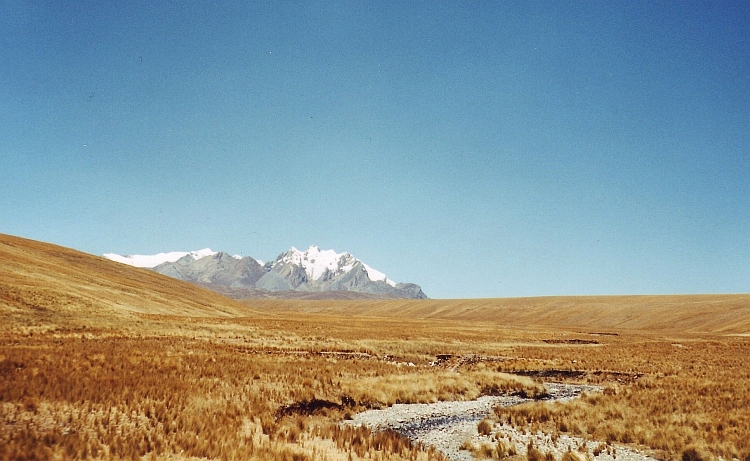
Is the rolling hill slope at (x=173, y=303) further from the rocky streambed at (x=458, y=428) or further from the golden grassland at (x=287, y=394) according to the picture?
the rocky streambed at (x=458, y=428)

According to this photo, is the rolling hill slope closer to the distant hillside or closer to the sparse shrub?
the distant hillside

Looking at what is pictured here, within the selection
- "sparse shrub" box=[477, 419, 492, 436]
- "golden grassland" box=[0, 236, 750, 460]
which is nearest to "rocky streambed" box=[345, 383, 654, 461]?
"sparse shrub" box=[477, 419, 492, 436]

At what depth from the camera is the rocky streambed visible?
47.4 ft

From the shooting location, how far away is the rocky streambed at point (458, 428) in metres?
14.4

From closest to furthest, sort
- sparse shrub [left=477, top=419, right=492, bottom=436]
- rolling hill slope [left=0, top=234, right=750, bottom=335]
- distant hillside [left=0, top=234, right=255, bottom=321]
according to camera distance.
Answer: sparse shrub [left=477, top=419, right=492, bottom=436] → distant hillside [left=0, top=234, right=255, bottom=321] → rolling hill slope [left=0, top=234, right=750, bottom=335]

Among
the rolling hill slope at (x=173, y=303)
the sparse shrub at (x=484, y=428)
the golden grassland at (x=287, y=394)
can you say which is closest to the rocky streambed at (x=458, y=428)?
the sparse shrub at (x=484, y=428)

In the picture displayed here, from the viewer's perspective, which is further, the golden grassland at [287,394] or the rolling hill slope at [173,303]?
the rolling hill slope at [173,303]

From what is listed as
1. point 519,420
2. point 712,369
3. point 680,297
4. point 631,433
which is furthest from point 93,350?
point 680,297

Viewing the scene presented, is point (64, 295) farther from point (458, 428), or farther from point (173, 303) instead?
point (458, 428)

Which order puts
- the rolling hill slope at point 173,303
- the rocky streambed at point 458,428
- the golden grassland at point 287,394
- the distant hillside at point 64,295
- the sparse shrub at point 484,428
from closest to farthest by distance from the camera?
the golden grassland at point 287,394 → the rocky streambed at point 458,428 → the sparse shrub at point 484,428 → the distant hillside at point 64,295 → the rolling hill slope at point 173,303

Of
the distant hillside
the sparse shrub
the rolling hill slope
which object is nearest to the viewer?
the sparse shrub

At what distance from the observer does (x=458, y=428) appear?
17.7 m

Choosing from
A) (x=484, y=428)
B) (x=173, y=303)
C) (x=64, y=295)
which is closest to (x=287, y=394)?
(x=484, y=428)

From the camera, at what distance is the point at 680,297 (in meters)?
157
